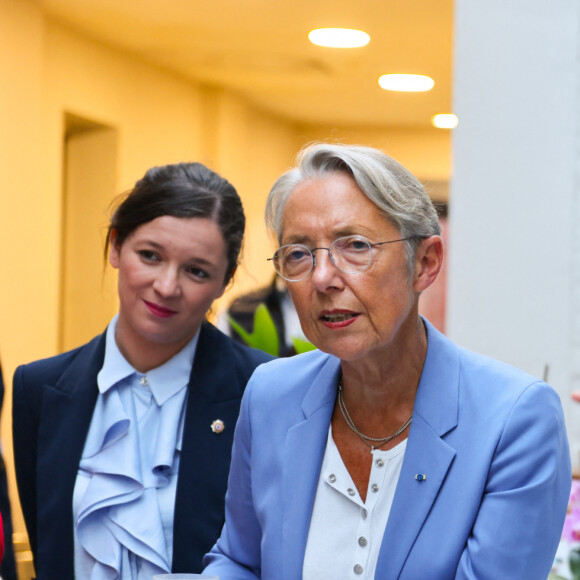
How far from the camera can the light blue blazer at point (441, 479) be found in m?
1.49

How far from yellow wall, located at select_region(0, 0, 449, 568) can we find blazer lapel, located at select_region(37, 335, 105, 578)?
207 centimetres

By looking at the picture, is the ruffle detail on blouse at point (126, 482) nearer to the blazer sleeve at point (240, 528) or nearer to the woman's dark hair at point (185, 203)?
the blazer sleeve at point (240, 528)

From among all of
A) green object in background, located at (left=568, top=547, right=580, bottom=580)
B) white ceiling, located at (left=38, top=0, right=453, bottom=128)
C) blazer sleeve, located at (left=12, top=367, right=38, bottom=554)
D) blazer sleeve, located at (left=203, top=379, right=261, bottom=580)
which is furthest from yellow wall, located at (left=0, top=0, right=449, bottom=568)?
green object in background, located at (left=568, top=547, right=580, bottom=580)

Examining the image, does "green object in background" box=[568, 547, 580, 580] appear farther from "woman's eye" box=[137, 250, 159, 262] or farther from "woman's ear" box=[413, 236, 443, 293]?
"woman's eye" box=[137, 250, 159, 262]

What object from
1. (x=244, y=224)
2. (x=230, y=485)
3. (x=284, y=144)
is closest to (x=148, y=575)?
(x=230, y=485)

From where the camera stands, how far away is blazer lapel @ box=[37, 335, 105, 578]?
2.16m

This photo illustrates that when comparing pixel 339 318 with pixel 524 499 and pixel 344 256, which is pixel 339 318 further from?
pixel 524 499

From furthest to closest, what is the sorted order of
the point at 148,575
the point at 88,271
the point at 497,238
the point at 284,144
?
the point at 284,144 → the point at 88,271 → the point at 497,238 → the point at 148,575

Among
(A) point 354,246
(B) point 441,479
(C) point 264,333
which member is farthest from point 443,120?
(B) point 441,479

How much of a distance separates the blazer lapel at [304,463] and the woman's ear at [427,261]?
0.26m

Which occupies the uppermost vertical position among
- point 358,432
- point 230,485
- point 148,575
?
point 358,432

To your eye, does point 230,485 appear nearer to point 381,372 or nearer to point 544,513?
point 381,372

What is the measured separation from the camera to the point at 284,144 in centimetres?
939

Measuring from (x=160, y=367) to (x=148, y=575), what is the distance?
1.56 feet
